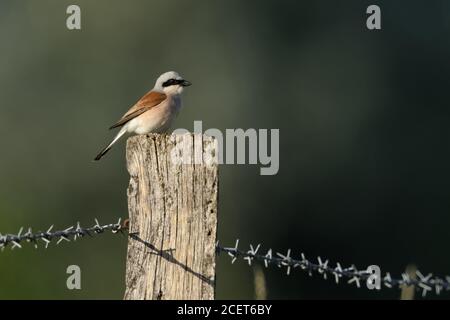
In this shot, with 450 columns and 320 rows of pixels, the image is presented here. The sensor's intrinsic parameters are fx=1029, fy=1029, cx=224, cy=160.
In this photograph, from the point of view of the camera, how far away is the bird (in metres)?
9.00

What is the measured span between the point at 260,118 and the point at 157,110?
19.1m

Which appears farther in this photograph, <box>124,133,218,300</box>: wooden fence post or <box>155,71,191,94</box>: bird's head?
<box>155,71,191,94</box>: bird's head

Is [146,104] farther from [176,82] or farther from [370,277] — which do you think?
[370,277]

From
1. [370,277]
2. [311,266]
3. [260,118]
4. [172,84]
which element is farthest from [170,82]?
[260,118]

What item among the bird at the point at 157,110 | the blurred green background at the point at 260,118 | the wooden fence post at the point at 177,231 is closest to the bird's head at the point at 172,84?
the bird at the point at 157,110

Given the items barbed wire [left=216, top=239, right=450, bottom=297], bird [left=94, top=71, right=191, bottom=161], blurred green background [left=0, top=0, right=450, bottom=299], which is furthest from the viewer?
blurred green background [left=0, top=0, right=450, bottom=299]

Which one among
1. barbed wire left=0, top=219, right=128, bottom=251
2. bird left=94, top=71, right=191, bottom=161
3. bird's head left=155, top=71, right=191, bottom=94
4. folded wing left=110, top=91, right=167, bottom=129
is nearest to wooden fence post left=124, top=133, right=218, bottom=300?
barbed wire left=0, top=219, right=128, bottom=251

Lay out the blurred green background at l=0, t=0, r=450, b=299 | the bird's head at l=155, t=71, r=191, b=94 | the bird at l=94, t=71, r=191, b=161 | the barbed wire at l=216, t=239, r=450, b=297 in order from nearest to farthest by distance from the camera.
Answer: the barbed wire at l=216, t=239, r=450, b=297 → the bird at l=94, t=71, r=191, b=161 → the bird's head at l=155, t=71, r=191, b=94 → the blurred green background at l=0, t=0, r=450, b=299

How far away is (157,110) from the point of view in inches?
356

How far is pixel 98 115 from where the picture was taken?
1047 inches

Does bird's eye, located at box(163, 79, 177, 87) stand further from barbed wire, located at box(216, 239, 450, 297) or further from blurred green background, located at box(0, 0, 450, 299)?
blurred green background, located at box(0, 0, 450, 299)

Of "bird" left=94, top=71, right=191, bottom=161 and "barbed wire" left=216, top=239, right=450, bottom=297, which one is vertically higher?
"bird" left=94, top=71, right=191, bottom=161

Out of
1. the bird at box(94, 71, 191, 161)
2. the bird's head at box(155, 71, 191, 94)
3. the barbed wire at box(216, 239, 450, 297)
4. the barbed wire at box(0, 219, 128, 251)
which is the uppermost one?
the bird's head at box(155, 71, 191, 94)

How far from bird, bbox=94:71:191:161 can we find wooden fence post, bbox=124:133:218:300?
13.2 feet
